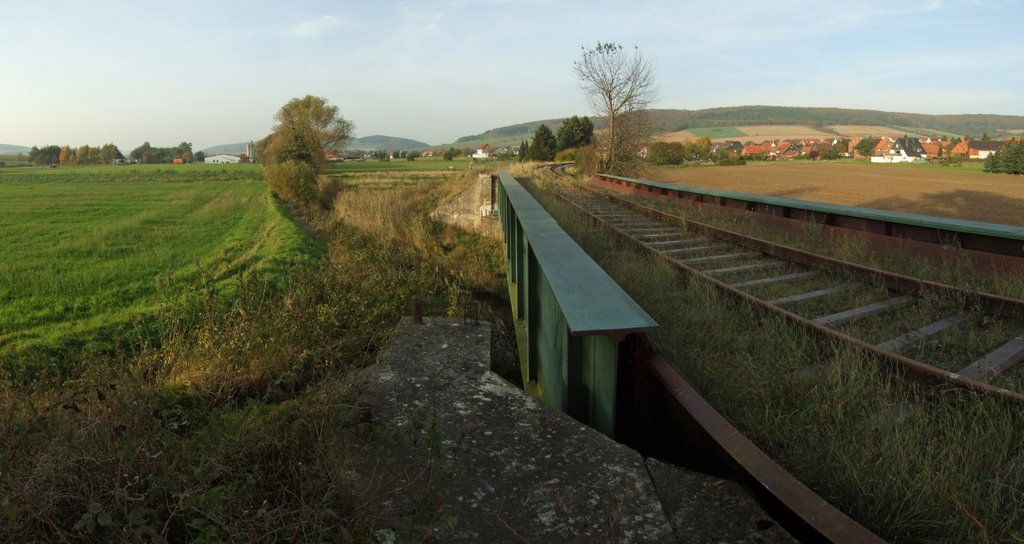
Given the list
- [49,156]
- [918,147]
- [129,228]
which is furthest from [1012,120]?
[49,156]

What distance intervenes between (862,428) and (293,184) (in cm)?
3136

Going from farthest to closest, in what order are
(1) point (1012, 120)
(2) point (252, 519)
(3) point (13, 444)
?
(1) point (1012, 120) → (3) point (13, 444) → (2) point (252, 519)

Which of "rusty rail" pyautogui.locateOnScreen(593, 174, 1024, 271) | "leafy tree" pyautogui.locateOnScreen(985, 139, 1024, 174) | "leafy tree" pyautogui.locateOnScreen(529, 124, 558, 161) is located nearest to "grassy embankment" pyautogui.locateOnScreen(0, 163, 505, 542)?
"rusty rail" pyautogui.locateOnScreen(593, 174, 1024, 271)

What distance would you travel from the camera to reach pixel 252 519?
190 cm

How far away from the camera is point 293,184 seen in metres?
30.9

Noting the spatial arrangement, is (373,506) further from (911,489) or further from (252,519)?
(911,489)

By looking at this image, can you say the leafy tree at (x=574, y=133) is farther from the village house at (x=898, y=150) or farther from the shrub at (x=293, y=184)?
the village house at (x=898, y=150)

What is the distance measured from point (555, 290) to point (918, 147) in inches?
4794

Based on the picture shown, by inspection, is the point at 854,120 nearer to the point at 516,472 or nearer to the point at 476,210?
the point at 476,210

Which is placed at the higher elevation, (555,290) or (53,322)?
(555,290)

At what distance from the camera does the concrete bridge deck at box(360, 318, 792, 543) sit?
1.93 meters

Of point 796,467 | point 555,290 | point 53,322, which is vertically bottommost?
point 53,322

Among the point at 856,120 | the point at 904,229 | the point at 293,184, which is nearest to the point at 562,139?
the point at 293,184

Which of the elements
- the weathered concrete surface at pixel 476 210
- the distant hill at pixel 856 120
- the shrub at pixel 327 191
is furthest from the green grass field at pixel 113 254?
the distant hill at pixel 856 120
